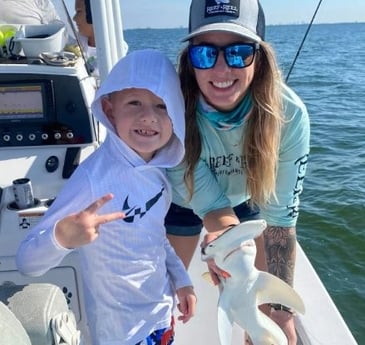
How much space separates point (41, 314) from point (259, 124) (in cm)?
107

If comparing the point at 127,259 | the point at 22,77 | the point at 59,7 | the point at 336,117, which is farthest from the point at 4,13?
the point at 336,117

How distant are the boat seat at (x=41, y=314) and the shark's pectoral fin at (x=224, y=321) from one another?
1.69ft

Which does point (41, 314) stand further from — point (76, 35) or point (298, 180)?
point (76, 35)

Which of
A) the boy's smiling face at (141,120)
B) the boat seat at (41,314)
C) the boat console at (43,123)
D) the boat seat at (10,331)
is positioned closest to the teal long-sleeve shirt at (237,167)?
the boy's smiling face at (141,120)

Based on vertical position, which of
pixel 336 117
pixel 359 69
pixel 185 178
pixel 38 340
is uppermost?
pixel 38 340

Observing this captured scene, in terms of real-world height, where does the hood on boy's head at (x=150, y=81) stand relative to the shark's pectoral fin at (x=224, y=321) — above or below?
above

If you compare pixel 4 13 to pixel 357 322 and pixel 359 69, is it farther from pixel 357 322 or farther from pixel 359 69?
pixel 359 69

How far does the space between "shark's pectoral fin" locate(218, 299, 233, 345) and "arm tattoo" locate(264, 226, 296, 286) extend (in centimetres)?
64

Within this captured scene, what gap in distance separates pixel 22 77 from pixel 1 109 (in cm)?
18

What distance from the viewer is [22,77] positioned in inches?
95.3

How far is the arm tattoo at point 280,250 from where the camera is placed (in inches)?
83.7

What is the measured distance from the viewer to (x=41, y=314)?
106 cm

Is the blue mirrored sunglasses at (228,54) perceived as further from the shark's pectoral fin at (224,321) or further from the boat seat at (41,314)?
the boat seat at (41,314)

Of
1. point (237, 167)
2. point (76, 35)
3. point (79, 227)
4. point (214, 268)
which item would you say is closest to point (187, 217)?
point (237, 167)
